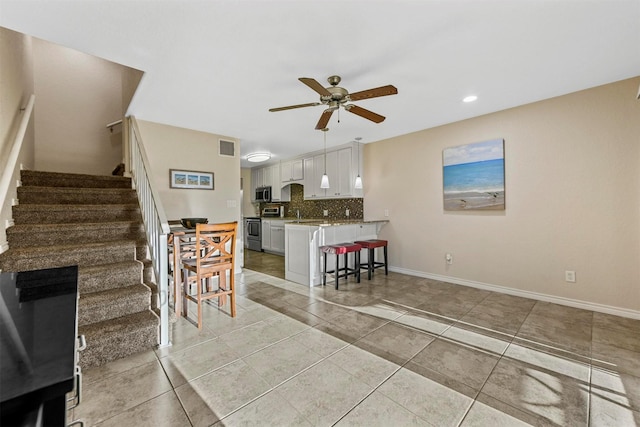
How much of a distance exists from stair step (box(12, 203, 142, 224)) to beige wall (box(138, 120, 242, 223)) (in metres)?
0.81

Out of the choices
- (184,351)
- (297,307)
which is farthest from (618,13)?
(184,351)

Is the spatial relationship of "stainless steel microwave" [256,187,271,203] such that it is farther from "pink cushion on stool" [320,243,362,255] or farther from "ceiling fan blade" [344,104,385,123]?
"ceiling fan blade" [344,104,385,123]

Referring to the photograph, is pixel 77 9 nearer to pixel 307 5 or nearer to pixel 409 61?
pixel 307 5

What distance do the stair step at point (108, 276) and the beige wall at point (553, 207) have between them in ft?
13.1

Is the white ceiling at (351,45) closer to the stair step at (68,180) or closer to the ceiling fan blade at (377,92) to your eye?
the ceiling fan blade at (377,92)

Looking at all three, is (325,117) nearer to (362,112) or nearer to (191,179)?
(362,112)

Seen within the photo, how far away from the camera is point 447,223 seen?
4203 mm

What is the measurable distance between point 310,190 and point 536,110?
13.3ft

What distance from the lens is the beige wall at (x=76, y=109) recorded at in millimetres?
4395

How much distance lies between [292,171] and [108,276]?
15.1 ft

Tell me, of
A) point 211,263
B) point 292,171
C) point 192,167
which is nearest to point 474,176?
point 211,263

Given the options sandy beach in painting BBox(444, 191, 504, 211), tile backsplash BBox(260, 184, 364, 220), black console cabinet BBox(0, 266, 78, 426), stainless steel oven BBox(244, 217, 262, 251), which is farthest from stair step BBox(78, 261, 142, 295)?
stainless steel oven BBox(244, 217, 262, 251)

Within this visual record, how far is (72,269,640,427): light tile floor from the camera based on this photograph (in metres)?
1.56

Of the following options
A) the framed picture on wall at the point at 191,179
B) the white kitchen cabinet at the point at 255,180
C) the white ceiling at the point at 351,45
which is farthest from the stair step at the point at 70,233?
the white kitchen cabinet at the point at 255,180
